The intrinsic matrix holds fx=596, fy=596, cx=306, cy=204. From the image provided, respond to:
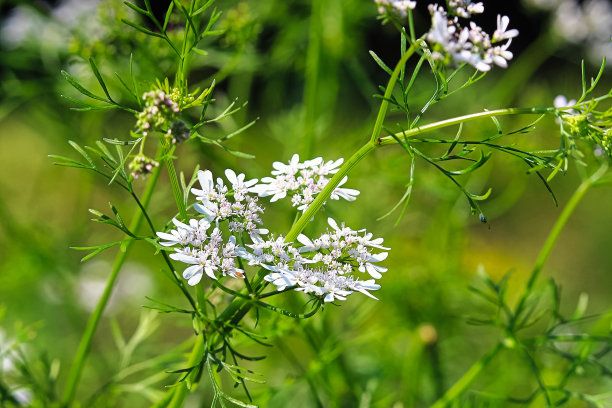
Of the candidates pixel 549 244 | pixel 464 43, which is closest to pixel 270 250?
pixel 464 43

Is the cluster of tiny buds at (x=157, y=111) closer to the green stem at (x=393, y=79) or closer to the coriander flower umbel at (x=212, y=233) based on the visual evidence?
the coriander flower umbel at (x=212, y=233)

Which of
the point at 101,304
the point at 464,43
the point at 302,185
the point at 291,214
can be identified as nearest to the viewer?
the point at 464,43

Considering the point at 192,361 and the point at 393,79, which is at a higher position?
the point at 393,79

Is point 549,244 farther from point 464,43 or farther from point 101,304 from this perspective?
point 101,304

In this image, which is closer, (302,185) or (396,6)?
(396,6)

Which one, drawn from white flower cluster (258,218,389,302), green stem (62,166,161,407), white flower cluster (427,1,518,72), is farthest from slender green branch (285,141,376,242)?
green stem (62,166,161,407)

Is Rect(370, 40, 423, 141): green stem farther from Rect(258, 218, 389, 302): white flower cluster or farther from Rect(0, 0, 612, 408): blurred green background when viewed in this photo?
Rect(0, 0, 612, 408): blurred green background

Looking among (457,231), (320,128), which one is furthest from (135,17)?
(457,231)

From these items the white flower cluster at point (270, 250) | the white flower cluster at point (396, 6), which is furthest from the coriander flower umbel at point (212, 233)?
the white flower cluster at point (396, 6)
